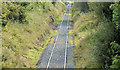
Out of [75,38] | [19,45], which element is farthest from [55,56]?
[75,38]

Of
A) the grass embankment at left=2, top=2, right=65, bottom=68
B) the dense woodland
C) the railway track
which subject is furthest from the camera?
the railway track

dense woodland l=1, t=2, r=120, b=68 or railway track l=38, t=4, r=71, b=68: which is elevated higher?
dense woodland l=1, t=2, r=120, b=68

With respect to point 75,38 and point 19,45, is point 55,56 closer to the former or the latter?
point 19,45

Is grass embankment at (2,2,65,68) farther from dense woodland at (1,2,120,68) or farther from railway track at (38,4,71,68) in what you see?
railway track at (38,4,71,68)

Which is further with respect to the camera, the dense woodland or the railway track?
the railway track

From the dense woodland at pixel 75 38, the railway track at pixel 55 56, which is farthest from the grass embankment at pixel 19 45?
the railway track at pixel 55 56

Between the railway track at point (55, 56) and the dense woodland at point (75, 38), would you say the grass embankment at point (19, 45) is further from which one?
the railway track at point (55, 56)

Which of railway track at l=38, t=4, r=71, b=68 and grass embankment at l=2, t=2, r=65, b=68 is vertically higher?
grass embankment at l=2, t=2, r=65, b=68

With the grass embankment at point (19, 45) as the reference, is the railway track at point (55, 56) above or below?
below

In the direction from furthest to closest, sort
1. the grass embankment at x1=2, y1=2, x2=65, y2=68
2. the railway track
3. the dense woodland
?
1. the railway track
2. the grass embankment at x1=2, y1=2, x2=65, y2=68
3. the dense woodland

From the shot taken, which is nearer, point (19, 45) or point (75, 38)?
point (19, 45)

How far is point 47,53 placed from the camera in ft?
55.9

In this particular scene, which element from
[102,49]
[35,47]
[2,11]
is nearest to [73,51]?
[35,47]

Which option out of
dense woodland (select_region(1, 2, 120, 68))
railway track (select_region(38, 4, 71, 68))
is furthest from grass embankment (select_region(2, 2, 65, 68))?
railway track (select_region(38, 4, 71, 68))
